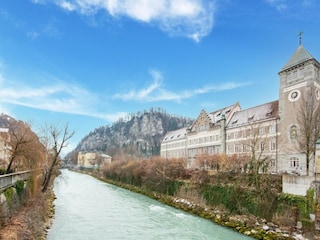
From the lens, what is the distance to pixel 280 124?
34.0 meters

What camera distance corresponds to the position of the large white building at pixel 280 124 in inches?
1204

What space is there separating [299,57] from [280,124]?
8419mm

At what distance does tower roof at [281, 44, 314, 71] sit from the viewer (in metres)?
31.4

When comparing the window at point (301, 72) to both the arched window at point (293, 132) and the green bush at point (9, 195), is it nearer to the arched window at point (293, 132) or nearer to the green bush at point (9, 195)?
the arched window at point (293, 132)

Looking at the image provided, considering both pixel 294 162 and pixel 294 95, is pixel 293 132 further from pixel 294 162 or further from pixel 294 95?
pixel 294 95

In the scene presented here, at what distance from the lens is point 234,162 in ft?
101

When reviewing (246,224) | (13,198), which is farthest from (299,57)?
(13,198)

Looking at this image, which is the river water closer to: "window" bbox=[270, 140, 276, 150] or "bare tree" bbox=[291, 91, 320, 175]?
"bare tree" bbox=[291, 91, 320, 175]

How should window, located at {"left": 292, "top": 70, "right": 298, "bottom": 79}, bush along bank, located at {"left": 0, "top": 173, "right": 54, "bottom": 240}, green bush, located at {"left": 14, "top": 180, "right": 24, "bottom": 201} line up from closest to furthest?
bush along bank, located at {"left": 0, "top": 173, "right": 54, "bottom": 240} → green bush, located at {"left": 14, "top": 180, "right": 24, "bottom": 201} → window, located at {"left": 292, "top": 70, "right": 298, "bottom": 79}

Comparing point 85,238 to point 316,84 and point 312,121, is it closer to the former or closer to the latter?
point 312,121

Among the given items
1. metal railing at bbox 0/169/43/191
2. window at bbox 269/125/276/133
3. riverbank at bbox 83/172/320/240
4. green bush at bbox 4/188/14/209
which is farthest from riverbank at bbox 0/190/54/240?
window at bbox 269/125/276/133

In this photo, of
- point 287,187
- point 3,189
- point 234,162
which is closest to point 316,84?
point 234,162

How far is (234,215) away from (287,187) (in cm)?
476

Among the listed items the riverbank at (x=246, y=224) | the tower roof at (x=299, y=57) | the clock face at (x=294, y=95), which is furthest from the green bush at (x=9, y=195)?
the tower roof at (x=299, y=57)
